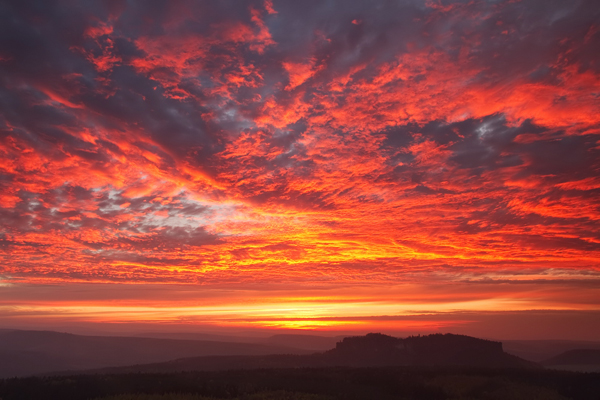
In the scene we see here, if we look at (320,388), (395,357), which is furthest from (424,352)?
(320,388)

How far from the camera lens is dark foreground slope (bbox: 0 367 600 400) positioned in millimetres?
22062

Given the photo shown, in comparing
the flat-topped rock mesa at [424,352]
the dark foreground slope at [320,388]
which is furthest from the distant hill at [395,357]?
the dark foreground slope at [320,388]

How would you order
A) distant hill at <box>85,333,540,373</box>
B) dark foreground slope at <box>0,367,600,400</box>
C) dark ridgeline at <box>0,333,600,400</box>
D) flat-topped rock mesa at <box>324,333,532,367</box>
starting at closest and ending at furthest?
dark foreground slope at <box>0,367,600,400</box>, dark ridgeline at <box>0,333,600,400</box>, distant hill at <box>85,333,540,373</box>, flat-topped rock mesa at <box>324,333,532,367</box>

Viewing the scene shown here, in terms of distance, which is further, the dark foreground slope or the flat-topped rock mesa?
the flat-topped rock mesa

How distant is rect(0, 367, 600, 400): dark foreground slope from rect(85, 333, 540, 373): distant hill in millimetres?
39080

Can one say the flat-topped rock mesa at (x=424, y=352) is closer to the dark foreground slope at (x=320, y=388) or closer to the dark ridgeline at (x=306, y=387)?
the dark ridgeline at (x=306, y=387)

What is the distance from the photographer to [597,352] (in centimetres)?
10625

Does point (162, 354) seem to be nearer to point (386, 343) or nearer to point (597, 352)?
point (386, 343)

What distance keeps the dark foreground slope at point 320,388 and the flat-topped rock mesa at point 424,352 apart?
41.6 m

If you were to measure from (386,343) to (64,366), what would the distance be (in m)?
166

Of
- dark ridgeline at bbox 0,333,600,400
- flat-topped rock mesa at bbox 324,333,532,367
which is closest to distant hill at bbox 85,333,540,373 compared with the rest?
flat-topped rock mesa at bbox 324,333,532,367

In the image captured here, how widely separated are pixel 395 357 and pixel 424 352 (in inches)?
251

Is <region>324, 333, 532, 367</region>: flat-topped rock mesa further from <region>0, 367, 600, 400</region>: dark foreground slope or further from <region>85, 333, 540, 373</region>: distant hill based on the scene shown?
<region>0, 367, 600, 400</region>: dark foreground slope

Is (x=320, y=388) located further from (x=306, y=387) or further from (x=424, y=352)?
(x=424, y=352)
